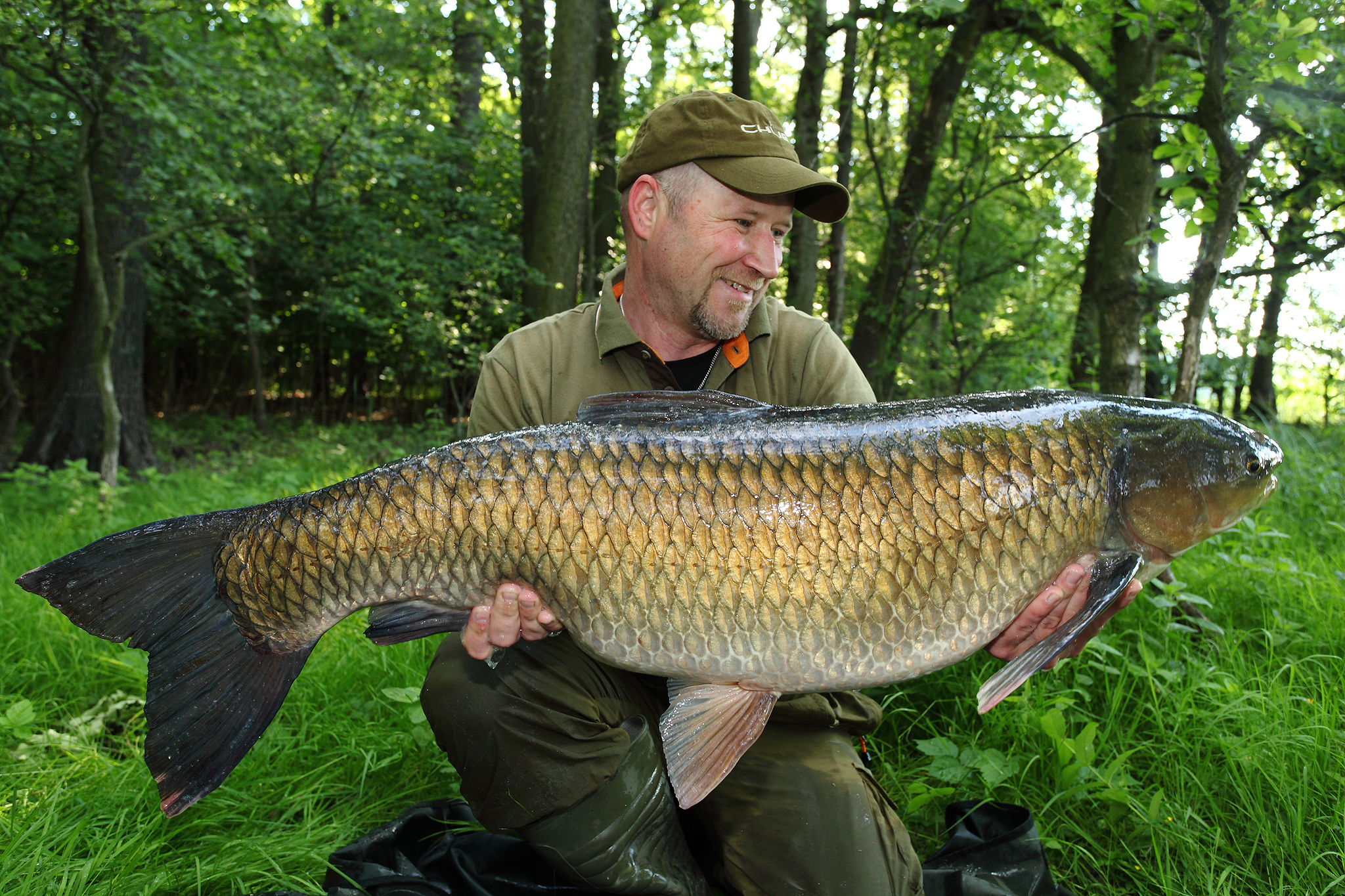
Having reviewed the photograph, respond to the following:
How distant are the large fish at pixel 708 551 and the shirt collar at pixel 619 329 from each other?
64 cm

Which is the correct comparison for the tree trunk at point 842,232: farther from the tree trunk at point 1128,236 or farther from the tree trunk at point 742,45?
the tree trunk at point 1128,236

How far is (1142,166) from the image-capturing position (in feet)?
12.1

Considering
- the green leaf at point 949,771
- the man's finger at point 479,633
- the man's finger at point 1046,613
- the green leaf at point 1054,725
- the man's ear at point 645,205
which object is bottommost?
the green leaf at point 949,771

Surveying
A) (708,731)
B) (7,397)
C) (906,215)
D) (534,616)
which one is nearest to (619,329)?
(534,616)

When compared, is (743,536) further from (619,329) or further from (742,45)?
(742,45)

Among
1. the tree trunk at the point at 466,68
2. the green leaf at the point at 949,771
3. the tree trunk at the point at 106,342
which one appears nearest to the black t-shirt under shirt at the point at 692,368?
the green leaf at the point at 949,771

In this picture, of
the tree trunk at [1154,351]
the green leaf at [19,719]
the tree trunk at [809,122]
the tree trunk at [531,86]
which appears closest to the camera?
the green leaf at [19,719]

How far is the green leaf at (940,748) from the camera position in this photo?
206 cm

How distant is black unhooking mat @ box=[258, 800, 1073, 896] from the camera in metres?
1.73

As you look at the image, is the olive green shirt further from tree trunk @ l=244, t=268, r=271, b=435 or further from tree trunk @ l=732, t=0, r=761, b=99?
tree trunk @ l=244, t=268, r=271, b=435

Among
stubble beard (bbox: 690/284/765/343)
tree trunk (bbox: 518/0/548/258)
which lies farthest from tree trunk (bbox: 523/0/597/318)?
stubble beard (bbox: 690/284/765/343)

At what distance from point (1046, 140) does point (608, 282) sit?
7.35 metres

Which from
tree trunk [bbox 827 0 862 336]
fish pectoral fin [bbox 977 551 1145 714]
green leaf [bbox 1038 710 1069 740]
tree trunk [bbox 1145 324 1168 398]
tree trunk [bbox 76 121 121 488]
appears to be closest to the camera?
fish pectoral fin [bbox 977 551 1145 714]

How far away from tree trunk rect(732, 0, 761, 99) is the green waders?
5965 mm
